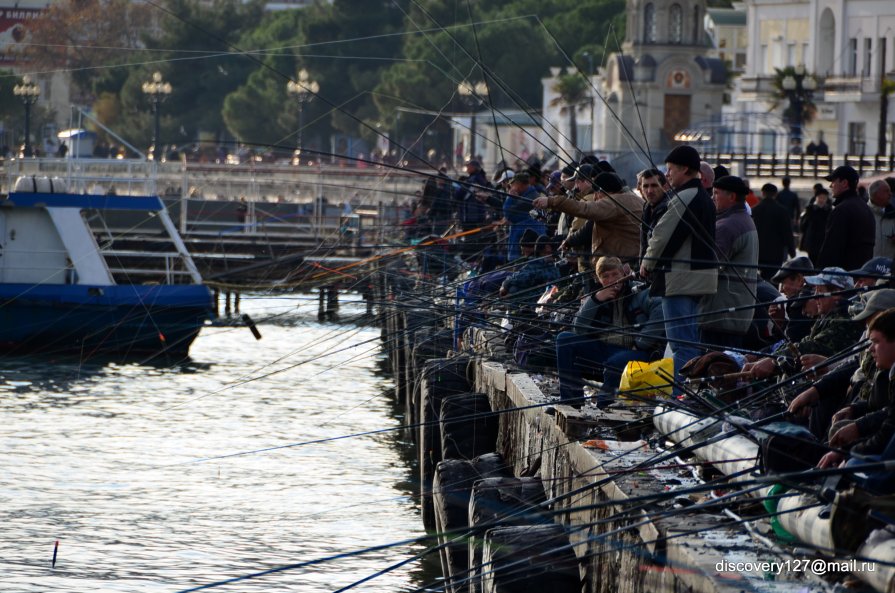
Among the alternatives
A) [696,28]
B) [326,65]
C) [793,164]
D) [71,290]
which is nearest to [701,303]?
[71,290]

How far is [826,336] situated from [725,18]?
7179 centimetres

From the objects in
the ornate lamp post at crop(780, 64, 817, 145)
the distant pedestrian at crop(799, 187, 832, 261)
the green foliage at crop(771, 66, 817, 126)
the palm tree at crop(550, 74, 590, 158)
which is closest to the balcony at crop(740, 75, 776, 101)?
the green foliage at crop(771, 66, 817, 126)

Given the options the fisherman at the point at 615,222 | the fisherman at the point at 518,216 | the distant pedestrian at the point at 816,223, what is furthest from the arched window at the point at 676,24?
the fisherman at the point at 615,222

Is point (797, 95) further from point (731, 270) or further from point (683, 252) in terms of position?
point (731, 270)

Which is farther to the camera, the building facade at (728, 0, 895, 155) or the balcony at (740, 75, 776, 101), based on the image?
the balcony at (740, 75, 776, 101)

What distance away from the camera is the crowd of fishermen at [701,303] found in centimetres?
588

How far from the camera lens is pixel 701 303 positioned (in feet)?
26.4

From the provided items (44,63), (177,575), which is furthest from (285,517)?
(44,63)

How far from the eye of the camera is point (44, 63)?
85.3 meters

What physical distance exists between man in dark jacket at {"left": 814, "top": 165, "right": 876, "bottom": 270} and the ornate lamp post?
34661 millimetres

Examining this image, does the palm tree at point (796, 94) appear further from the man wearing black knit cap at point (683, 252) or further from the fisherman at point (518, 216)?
the man wearing black knit cap at point (683, 252)

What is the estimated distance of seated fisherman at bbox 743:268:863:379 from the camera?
6812 millimetres

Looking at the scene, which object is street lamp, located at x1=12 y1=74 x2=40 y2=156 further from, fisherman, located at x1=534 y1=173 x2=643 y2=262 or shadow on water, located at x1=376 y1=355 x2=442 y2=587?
fisherman, located at x1=534 y1=173 x2=643 y2=262

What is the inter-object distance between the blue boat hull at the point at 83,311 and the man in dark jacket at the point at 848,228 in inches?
525
